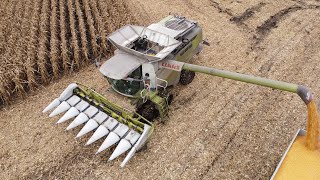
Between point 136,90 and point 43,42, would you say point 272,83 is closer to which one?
Answer: point 136,90

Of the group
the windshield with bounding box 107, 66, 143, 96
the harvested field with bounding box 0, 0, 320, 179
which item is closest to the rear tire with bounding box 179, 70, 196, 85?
the harvested field with bounding box 0, 0, 320, 179

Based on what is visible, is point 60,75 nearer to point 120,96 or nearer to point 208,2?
point 120,96

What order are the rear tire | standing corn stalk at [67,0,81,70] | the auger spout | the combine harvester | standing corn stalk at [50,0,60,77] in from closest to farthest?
the auger spout < the combine harvester < the rear tire < standing corn stalk at [50,0,60,77] < standing corn stalk at [67,0,81,70]

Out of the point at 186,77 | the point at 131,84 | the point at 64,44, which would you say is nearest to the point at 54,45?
the point at 64,44

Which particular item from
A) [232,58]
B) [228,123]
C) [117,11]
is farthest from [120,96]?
[117,11]

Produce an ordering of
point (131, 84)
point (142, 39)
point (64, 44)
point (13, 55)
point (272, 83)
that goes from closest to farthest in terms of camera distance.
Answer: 1. point (272, 83)
2. point (131, 84)
3. point (142, 39)
4. point (13, 55)
5. point (64, 44)

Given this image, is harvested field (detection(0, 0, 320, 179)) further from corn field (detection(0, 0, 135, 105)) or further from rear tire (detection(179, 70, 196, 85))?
rear tire (detection(179, 70, 196, 85))
